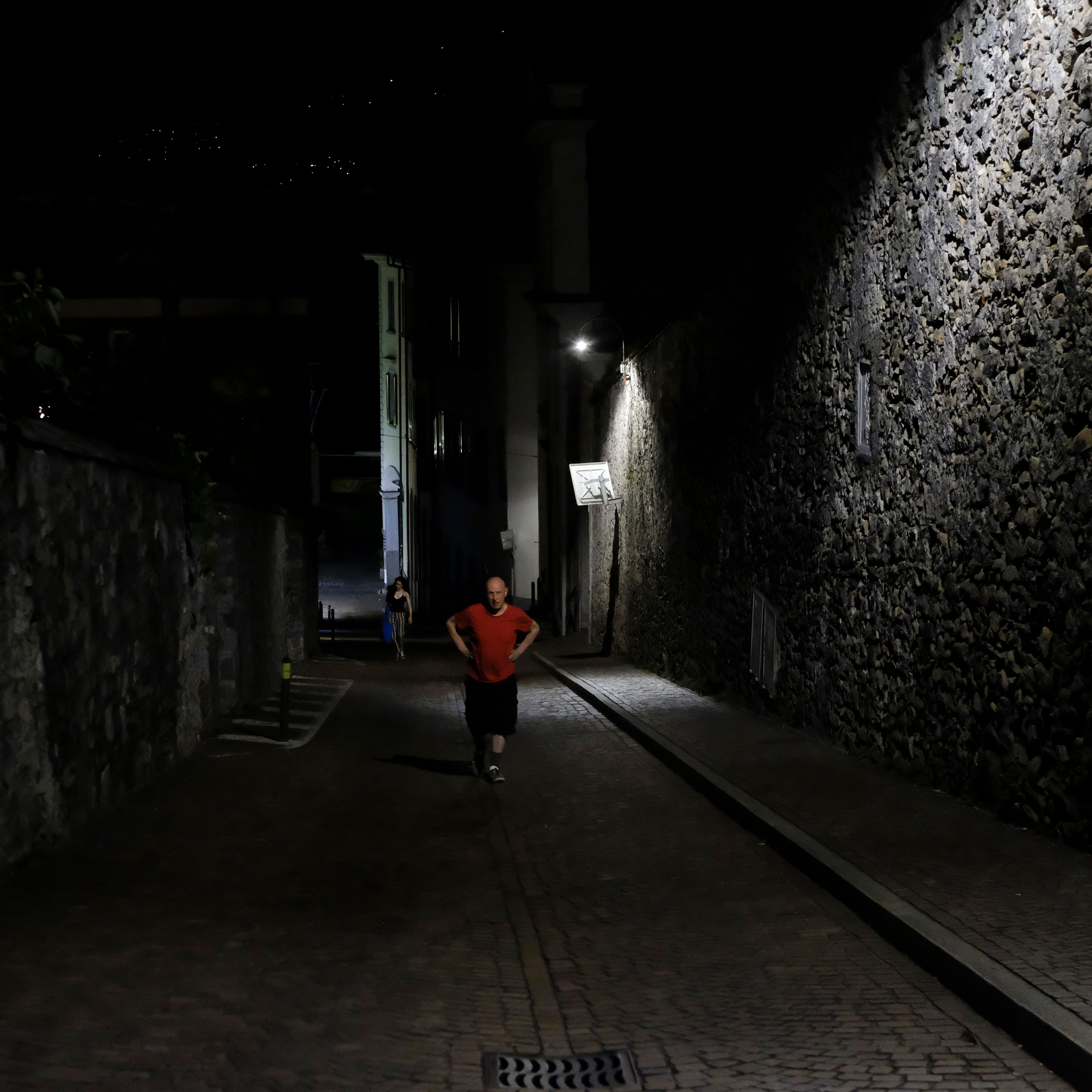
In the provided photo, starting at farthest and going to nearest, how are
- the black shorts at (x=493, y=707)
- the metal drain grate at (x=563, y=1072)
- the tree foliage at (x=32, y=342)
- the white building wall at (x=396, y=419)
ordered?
the white building wall at (x=396, y=419)
the black shorts at (x=493, y=707)
the tree foliage at (x=32, y=342)
the metal drain grate at (x=563, y=1072)

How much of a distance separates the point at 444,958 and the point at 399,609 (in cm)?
2374

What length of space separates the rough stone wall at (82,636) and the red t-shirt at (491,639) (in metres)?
2.72

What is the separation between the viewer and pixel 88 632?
9.12 m

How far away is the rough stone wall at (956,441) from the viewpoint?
7621 mm

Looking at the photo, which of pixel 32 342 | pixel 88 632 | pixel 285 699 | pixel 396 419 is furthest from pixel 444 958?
pixel 396 419

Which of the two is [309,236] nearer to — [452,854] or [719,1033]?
[452,854]

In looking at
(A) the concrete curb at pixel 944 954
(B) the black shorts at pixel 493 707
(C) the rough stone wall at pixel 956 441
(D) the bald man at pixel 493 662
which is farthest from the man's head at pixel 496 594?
(C) the rough stone wall at pixel 956 441

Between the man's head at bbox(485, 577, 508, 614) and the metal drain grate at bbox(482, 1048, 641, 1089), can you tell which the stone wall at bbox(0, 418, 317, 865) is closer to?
the man's head at bbox(485, 577, 508, 614)

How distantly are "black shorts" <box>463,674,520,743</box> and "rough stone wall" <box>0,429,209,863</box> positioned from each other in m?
2.73

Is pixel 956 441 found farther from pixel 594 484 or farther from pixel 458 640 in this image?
pixel 594 484

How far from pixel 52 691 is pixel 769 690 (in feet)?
26.7

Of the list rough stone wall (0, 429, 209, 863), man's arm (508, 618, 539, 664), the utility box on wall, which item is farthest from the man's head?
the utility box on wall

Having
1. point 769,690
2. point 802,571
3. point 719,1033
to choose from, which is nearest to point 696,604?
point 769,690

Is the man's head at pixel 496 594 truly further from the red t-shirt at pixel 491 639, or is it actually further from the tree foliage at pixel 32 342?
the tree foliage at pixel 32 342
